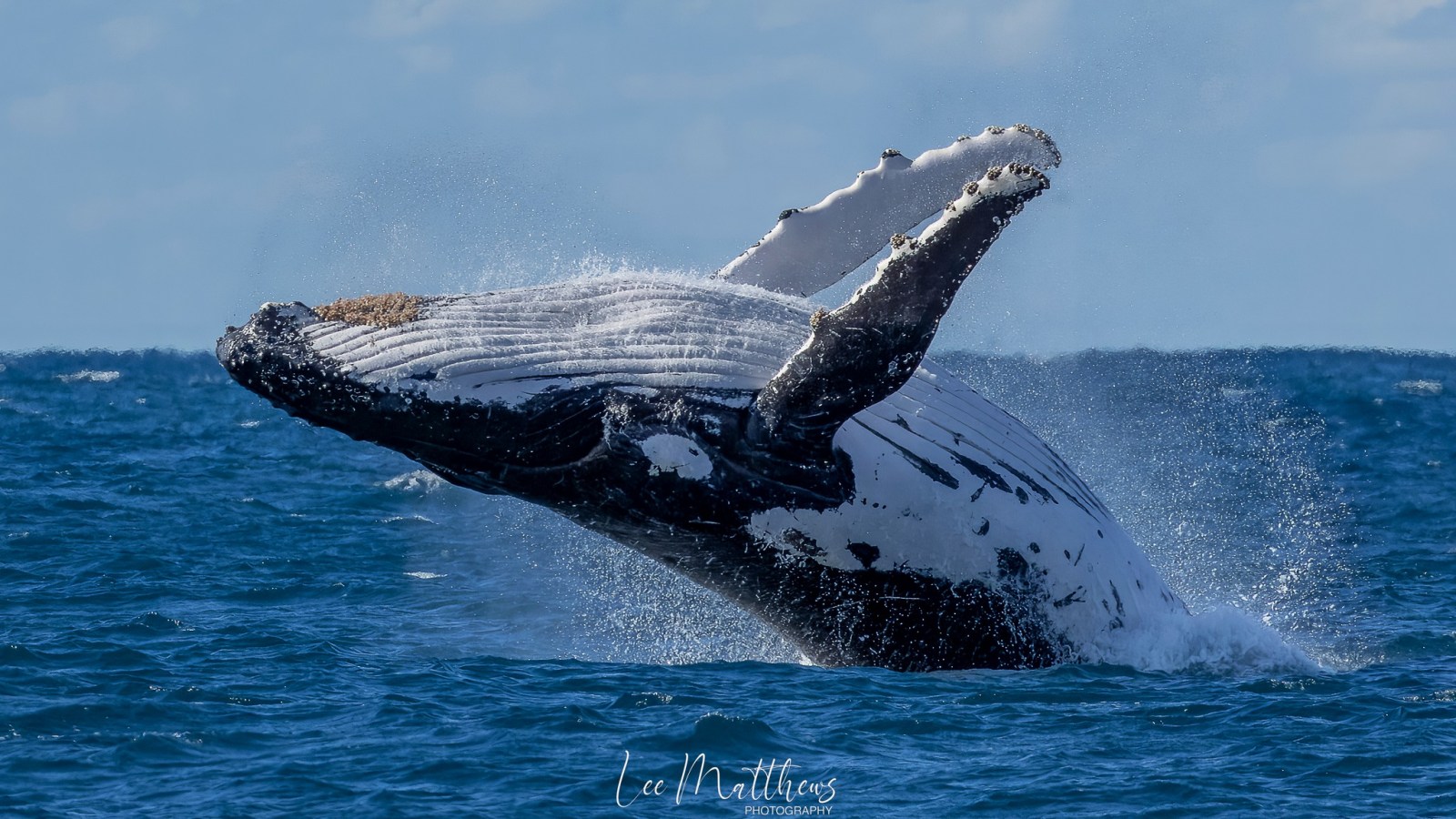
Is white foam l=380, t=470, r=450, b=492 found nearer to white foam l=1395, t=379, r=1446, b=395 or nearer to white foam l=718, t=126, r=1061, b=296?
white foam l=718, t=126, r=1061, b=296

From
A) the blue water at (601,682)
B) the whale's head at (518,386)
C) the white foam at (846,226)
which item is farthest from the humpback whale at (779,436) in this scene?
the white foam at (846,226)

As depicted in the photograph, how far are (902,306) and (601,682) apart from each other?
4106mm

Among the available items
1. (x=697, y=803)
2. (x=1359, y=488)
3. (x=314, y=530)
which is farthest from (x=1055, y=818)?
(x=1359, y=488)

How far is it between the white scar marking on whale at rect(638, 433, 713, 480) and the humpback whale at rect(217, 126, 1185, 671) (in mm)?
13

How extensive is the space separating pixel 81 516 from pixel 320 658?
1049 cm

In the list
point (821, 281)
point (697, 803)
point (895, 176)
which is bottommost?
point (697, 803)

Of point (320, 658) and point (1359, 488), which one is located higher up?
point (1359, 488)

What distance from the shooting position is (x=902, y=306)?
317 inches

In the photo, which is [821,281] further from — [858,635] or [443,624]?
[443,624]

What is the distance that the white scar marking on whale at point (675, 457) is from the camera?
28.1 feet

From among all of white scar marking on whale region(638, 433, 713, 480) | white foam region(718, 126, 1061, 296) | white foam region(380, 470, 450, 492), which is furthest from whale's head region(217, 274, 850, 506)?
white foam region(380, 470, 450, 492)

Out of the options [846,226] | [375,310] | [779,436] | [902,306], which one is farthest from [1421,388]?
[375,310]

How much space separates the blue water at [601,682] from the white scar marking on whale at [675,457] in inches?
67.7

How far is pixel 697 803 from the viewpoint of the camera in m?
8.32
